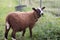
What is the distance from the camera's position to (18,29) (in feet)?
27.1

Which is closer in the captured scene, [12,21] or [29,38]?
[12,21]

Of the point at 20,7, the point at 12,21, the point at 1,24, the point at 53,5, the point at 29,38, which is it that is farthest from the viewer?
the point at 53,5

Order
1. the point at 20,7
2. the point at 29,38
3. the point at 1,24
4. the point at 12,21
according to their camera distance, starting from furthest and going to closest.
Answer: the point at 20,7 < the point at 1,24 < the point at 29,38 < the point at 12,21

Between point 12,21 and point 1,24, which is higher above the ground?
point 12,21

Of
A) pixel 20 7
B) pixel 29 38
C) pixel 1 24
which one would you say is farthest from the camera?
pixel 20 7

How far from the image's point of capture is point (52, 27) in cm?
922

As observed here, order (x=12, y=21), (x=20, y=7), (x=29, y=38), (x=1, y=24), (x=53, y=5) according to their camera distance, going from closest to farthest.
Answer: (x=12, y=21), (x=29, y=38), (x=1, y=24), (x=20, y=7), (x=53, y=5)

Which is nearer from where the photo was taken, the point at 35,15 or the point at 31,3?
the point at 35,15

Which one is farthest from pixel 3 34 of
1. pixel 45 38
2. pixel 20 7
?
pixel 20 7

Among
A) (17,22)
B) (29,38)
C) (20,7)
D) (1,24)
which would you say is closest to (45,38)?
(29,38)

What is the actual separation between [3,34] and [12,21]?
1.04 m

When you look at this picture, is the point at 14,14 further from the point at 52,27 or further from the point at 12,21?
the point at 52,27

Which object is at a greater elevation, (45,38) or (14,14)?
(14,14)

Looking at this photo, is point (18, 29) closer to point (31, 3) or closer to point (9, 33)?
point (9, 33)
